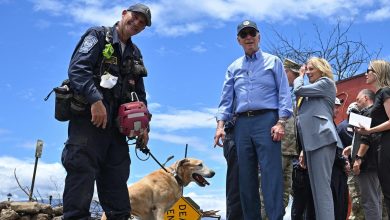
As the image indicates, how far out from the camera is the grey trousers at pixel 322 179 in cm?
486

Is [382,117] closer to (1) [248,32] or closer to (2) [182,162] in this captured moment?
(1) [248,32]

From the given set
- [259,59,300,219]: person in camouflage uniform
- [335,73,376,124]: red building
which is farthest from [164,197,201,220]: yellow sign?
[335,73,376,124]: red building

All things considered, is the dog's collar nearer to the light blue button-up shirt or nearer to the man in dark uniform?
the light blue button-up shirt

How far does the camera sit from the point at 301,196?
580 cm

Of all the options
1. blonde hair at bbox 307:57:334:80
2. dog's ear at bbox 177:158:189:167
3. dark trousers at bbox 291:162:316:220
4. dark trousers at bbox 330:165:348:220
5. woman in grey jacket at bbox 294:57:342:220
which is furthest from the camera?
dog's ear at bbox 177:158:189:167

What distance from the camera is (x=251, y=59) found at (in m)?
5.07

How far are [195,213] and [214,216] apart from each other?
2.81 metres

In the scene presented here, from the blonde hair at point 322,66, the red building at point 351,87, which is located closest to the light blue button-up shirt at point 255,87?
the blonde hair at point 322,66

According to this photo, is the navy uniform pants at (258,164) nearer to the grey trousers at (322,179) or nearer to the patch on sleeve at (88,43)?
the grey trousers at (322,179)

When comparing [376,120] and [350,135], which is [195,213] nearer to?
[350,135]

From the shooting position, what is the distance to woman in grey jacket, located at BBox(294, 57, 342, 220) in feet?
16.1

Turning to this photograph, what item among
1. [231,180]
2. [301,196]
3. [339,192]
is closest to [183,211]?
[301,196]

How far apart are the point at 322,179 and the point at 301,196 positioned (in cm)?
94

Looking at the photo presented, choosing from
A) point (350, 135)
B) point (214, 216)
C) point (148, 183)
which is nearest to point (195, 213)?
point (148, 183)
